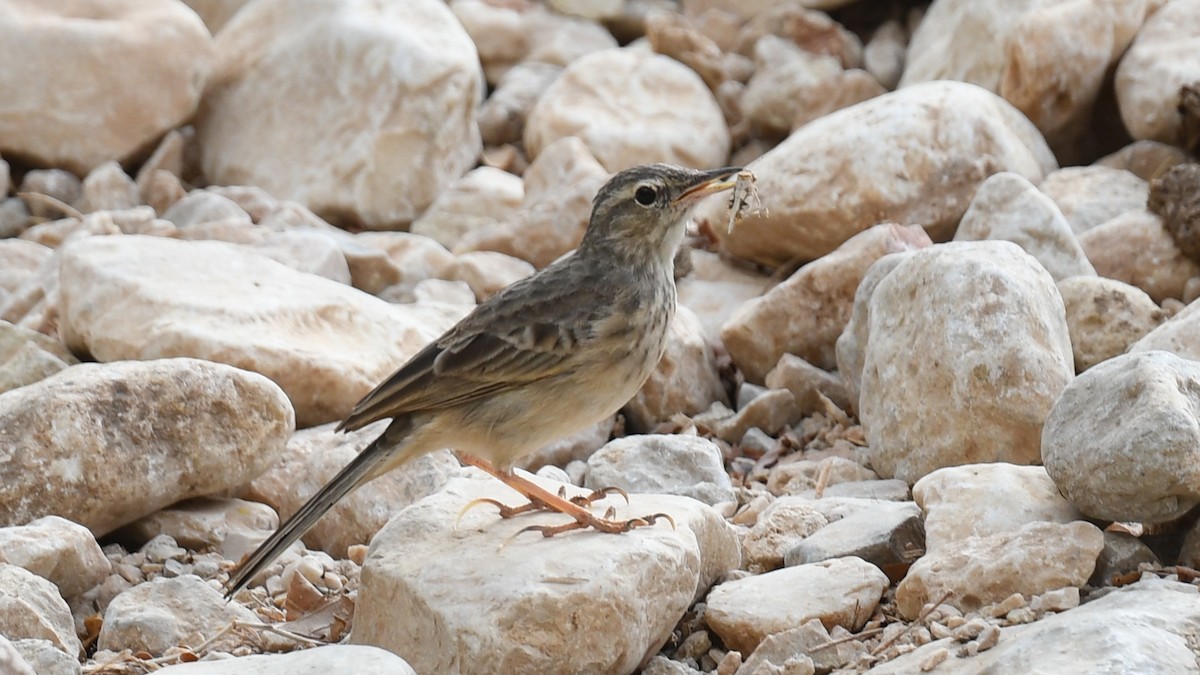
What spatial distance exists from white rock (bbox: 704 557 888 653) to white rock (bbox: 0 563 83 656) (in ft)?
7.05

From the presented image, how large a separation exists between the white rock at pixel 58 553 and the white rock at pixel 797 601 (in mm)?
2302

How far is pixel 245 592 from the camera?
618 centimetres

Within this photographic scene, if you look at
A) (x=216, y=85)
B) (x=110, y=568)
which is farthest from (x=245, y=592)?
(x=216, y=85)

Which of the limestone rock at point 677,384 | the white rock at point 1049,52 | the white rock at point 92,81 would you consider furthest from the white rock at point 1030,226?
the white rock at point 92,81

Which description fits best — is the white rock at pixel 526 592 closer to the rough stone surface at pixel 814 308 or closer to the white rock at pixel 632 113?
the rough stone surface at pixel 814 308

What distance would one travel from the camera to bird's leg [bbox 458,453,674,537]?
5.31 metres

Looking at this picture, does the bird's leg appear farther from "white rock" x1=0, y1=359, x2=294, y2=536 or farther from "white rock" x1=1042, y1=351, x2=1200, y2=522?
"white rock" x1=1042, y1=351, x2=1200, y2=522

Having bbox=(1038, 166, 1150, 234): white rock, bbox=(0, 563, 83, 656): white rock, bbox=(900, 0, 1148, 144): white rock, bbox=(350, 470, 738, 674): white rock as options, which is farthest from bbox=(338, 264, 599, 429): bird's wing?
bbox=(900, 0, 1148, 144): white rock

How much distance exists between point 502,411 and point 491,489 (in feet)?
1.35

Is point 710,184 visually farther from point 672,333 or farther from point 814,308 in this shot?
point 814,308

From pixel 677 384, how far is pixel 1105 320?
6.89 ft

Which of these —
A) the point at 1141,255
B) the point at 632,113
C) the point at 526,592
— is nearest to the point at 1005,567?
the point at 526,592

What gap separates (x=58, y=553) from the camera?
5660mm

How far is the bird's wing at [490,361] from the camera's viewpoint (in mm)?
5668
